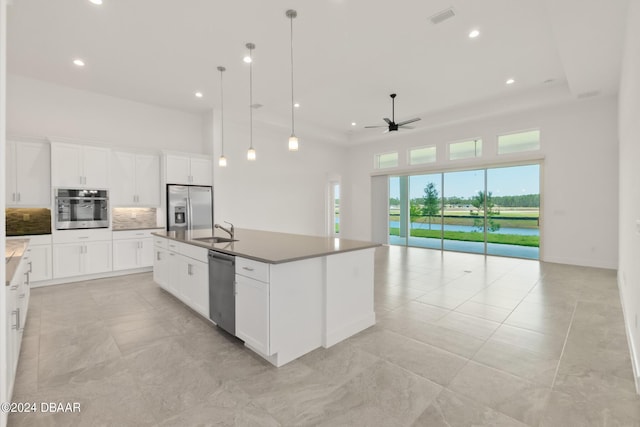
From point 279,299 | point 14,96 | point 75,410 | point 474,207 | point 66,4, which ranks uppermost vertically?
point 66,4

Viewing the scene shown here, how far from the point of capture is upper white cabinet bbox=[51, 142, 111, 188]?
5.00m

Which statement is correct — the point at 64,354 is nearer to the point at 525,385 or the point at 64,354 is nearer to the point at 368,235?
the point at 525,385

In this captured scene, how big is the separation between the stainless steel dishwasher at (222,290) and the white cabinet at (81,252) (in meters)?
3.63

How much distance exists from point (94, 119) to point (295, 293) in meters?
6.03

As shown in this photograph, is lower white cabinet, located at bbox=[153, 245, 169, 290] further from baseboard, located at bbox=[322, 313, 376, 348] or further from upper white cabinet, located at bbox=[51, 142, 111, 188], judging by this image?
baseboard, located at bbox=[322, 313, 376, 348]

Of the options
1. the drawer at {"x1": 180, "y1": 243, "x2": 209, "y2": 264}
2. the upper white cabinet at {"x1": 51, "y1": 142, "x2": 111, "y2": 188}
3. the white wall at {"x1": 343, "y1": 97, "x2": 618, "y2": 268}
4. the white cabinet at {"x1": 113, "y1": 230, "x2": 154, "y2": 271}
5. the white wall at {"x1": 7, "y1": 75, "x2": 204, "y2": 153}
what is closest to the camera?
the drawer at {"x1": 180, "y1": 243, "x2": 209, "y2": 264}

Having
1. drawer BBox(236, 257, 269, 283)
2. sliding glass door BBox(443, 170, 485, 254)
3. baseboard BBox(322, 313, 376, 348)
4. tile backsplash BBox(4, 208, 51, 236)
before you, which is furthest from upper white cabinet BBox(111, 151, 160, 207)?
sliding glass door BBox(443, 170, 485, 254)

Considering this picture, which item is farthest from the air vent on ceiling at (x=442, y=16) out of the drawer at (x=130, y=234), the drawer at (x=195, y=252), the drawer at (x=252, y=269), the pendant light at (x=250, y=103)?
the drawer at (x=130, y=234)

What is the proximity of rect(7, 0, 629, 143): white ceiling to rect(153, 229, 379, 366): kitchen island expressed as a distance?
2805mm

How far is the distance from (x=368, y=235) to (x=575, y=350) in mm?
7395

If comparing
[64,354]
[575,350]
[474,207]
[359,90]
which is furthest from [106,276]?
[474,207]

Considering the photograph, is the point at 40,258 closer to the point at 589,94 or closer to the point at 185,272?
the point at 185,272

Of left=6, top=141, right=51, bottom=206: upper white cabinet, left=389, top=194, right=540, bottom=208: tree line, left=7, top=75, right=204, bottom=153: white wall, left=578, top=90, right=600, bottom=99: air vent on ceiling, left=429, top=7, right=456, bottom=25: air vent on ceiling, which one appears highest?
left=429, top=7, right=456, bottom=25: air vent on ceiling

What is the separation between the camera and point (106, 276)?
555cm
